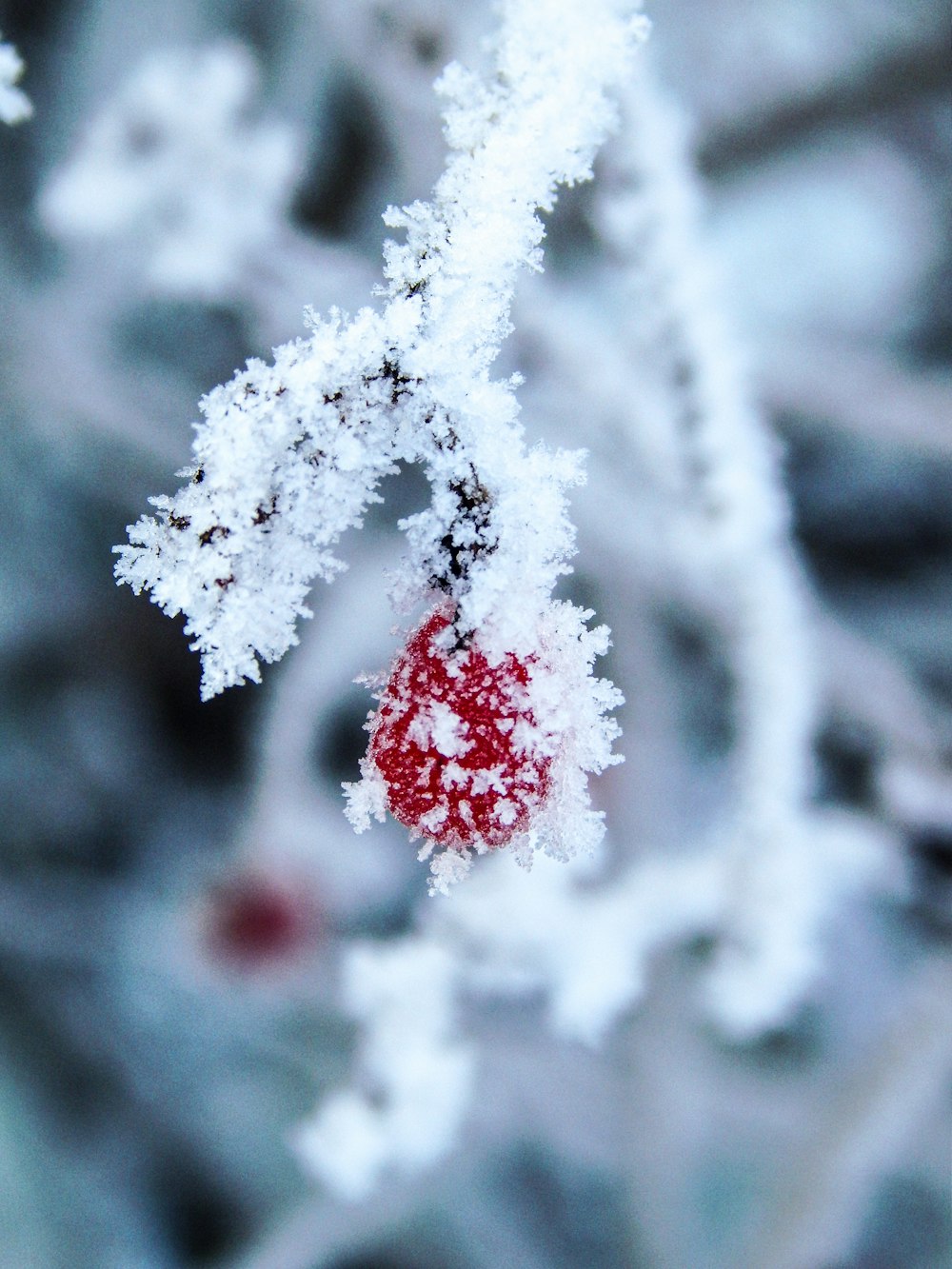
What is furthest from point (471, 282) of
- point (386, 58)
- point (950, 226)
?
point (950, 226)

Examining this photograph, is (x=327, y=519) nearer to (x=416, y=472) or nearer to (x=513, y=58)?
(x=513, y=58)

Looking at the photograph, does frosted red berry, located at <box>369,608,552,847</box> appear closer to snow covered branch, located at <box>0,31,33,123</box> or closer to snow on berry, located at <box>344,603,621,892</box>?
snow on berry, located at <box>344,603,621,892</box>

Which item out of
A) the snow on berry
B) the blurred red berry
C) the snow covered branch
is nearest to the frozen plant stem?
the snow on berry

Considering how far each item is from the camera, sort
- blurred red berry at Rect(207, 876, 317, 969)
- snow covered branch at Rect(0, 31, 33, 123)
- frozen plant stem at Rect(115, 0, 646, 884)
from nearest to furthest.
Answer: frozen plant stem at Rect(115, 0, 646, 884) < snow covered branch at Rect(0, 31, 33, 123) < blurred red berry at Rect(207, 876, 317, 969)

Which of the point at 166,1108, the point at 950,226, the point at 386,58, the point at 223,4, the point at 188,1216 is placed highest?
the point at 223,4

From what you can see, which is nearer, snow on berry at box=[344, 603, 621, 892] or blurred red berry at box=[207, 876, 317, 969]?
snow on berry at box=[344, 603, 621, 892]
